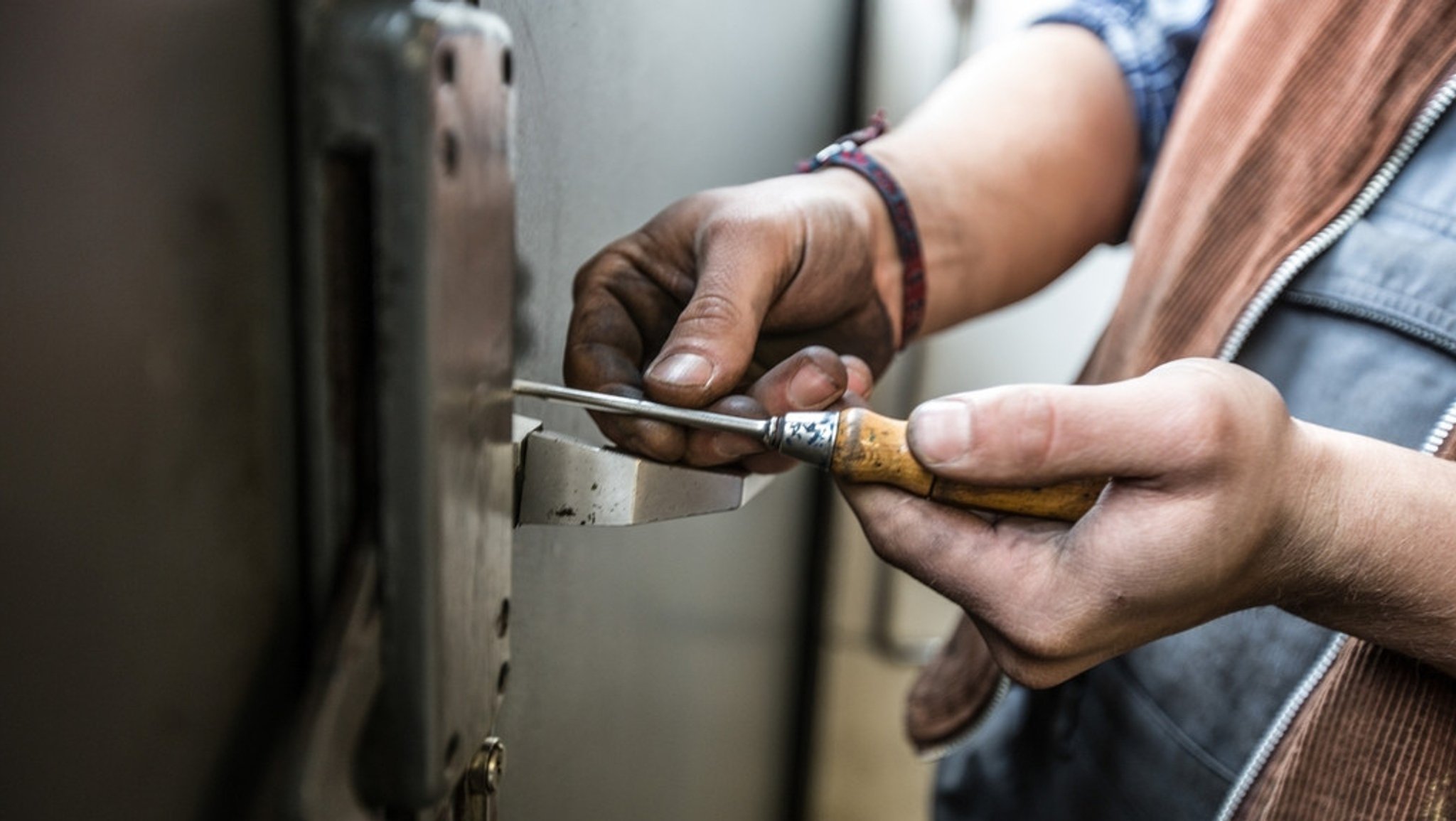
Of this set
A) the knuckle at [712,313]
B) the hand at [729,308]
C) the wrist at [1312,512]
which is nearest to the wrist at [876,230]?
the hand at [729,308]

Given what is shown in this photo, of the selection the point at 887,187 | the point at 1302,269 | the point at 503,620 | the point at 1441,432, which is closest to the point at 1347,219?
the point at 1302,269

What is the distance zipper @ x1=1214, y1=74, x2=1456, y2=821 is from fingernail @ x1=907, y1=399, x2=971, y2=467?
11.3 inches

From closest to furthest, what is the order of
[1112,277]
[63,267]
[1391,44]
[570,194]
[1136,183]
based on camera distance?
[63,267], [570,194], [1391,44], [1136,183], [1112,277]

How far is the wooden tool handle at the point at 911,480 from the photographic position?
14.9 inches

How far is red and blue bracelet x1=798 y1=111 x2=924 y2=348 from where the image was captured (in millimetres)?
601

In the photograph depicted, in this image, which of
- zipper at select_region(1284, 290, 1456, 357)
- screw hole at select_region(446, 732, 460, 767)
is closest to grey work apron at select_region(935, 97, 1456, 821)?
zipper at select_region(1284, 290, 1456, 357)

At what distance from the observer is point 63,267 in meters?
0.20

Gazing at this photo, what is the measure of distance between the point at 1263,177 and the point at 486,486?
20.1 inches

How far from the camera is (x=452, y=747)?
0.27 meters

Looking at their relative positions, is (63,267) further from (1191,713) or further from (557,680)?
(1191,713)

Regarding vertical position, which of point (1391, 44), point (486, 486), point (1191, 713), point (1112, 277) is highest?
point (1391, 44)

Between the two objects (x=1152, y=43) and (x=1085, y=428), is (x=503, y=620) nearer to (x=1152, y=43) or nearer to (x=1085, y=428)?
(x=1085, y=428)

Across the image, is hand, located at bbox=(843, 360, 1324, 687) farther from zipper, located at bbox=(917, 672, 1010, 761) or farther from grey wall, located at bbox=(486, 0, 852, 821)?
zipper, located at bbox=(917, 672, 1010, 761)

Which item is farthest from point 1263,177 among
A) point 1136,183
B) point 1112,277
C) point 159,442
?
point 159,442
